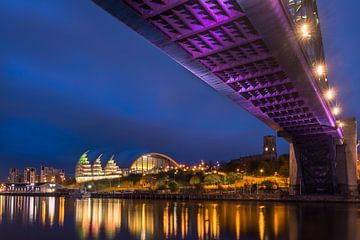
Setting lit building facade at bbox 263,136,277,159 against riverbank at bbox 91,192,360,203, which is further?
lit building facade at bbox 263,136,277,159

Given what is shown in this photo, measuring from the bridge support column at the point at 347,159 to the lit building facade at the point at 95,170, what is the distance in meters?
98.5

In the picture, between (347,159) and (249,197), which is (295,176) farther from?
(347,159)

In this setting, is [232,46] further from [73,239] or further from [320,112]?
[320,112]

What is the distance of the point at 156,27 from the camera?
21.7m

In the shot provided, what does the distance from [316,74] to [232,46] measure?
13084 millimetres

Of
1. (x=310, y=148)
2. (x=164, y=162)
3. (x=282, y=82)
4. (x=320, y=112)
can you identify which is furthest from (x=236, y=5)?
(x=164, y=162)

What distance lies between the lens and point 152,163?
542 ft

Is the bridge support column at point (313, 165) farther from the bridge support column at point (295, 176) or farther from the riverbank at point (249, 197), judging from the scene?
the riverbank at point (249, 197)

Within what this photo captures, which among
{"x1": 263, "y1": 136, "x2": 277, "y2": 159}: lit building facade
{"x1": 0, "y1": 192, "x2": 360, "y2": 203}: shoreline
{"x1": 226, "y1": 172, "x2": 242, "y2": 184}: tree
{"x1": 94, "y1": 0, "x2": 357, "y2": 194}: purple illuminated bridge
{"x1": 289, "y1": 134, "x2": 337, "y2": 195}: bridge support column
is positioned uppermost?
{"x1": 263, "y1": 136, "x2": 277, "y2": 159}: lit building facade

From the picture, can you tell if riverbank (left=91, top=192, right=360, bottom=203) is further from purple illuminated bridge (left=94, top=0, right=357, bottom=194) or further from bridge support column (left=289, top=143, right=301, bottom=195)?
purple illuminated bridge (left=94, top=0, right=357, bottom=194)

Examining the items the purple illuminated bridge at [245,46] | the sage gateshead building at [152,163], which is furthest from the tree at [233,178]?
the sage gateshead building at [152,163]

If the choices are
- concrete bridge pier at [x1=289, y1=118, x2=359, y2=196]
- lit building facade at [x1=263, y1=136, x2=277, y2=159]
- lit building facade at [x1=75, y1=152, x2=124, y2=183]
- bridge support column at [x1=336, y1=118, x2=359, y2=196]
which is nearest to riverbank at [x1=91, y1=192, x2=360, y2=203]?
concrete bridge pier at [x1=289, y1=118, x2=359, y2=196]

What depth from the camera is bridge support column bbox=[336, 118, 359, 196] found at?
218 feet

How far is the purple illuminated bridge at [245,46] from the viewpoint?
763 inches
